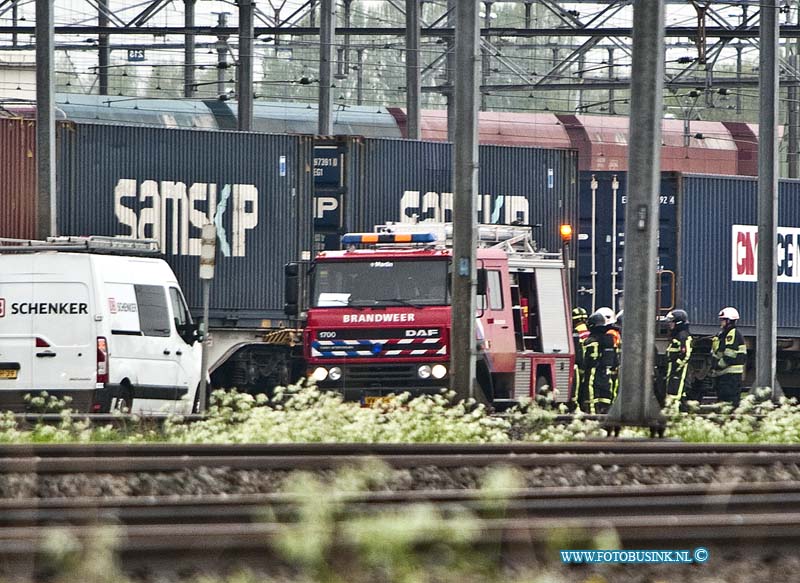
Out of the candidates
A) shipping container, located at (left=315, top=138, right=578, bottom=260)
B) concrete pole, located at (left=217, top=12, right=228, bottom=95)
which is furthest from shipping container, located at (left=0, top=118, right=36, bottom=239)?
concrete pole, located at (left=217, top=12, right=228, bottom=95)

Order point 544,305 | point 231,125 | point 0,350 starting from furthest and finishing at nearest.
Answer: point 231,125
point 544,305
point 0,350

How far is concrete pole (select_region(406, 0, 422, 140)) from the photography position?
30.9 meters

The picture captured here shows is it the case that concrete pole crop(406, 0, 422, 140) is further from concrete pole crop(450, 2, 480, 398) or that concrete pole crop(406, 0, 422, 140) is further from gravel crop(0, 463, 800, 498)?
gravel crop(0, 463, 800, 498)

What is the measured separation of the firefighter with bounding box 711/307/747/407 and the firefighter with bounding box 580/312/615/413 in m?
1.43

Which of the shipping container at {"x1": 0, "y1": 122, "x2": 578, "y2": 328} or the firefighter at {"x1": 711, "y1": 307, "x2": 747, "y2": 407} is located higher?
the shipping container at {"x1": 0, "y1": 122, "x2": 578, "y2": 328}

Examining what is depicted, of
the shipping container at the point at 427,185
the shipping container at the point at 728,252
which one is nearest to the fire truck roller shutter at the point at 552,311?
the shipping container at the point at 427,185

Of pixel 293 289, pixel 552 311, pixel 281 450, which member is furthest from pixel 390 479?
pixel 552 311

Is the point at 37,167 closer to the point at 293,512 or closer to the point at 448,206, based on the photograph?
the point at 448,206

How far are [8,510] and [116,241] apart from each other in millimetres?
10837

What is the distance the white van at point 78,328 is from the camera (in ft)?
58.2

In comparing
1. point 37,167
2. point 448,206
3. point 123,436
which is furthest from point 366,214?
point 123,436

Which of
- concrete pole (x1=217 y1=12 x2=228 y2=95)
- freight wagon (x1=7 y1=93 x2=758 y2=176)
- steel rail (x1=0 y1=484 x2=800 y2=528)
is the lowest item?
steel rail (x1=0 y1=484 x2=800 y2=528)

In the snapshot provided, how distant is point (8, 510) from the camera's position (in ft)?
25.7

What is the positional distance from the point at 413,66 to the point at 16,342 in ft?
50.6
